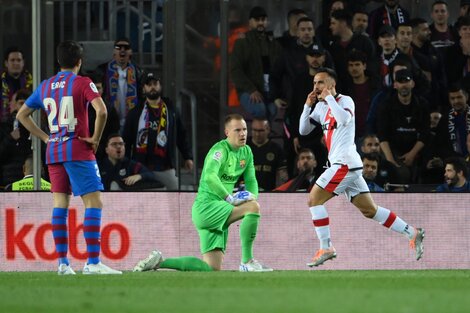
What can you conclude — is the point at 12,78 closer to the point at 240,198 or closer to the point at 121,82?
the point at 121,82

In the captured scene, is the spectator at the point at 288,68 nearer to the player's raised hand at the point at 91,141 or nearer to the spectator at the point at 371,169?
the spectator at the point at 371,169

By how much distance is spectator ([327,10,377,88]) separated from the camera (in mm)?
15047

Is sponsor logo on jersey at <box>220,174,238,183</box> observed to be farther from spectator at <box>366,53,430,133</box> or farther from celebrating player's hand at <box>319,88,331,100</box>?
spectator at <box>366,53,430,133</box>

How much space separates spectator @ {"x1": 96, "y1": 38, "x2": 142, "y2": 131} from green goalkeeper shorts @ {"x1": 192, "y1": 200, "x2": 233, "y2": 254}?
2.87 metres

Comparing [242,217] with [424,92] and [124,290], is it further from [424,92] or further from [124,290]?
[424,92]

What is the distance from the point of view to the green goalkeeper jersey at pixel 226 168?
1205 cm

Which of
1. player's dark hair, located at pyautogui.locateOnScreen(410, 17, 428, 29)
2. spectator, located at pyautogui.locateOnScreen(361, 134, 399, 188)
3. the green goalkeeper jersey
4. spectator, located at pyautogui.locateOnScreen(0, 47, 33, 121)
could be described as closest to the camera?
the green goalkeeper jersey

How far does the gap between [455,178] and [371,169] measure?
0.86 metres

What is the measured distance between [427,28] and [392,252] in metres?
2.88

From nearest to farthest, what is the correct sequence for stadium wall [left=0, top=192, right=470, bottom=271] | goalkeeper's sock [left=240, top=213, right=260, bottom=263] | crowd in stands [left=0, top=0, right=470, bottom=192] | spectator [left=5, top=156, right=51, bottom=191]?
goalkeeper's sock [left=240, top=213, right=260, bottom=263] < stadium wall [left=0, top=192, right=470, bottom=271] < spectator [left=5, top=156, right=51, bottom=191] < crowd in stands [left=0, top=0, right=470, bottom=192]

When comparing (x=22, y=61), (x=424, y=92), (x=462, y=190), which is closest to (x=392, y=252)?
(x=462, y=190)

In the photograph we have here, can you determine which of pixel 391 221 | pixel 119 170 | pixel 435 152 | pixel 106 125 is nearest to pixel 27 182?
pixel 119 170

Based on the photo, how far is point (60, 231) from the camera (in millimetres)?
11336

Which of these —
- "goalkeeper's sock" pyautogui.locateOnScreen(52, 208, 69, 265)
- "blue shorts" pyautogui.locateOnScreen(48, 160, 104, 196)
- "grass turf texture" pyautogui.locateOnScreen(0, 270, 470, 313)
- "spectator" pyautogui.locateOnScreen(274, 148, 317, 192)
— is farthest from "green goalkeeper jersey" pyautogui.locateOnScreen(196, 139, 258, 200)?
"spectator" pyautogui.locateOnScreen(274, 148, 317, 192)
